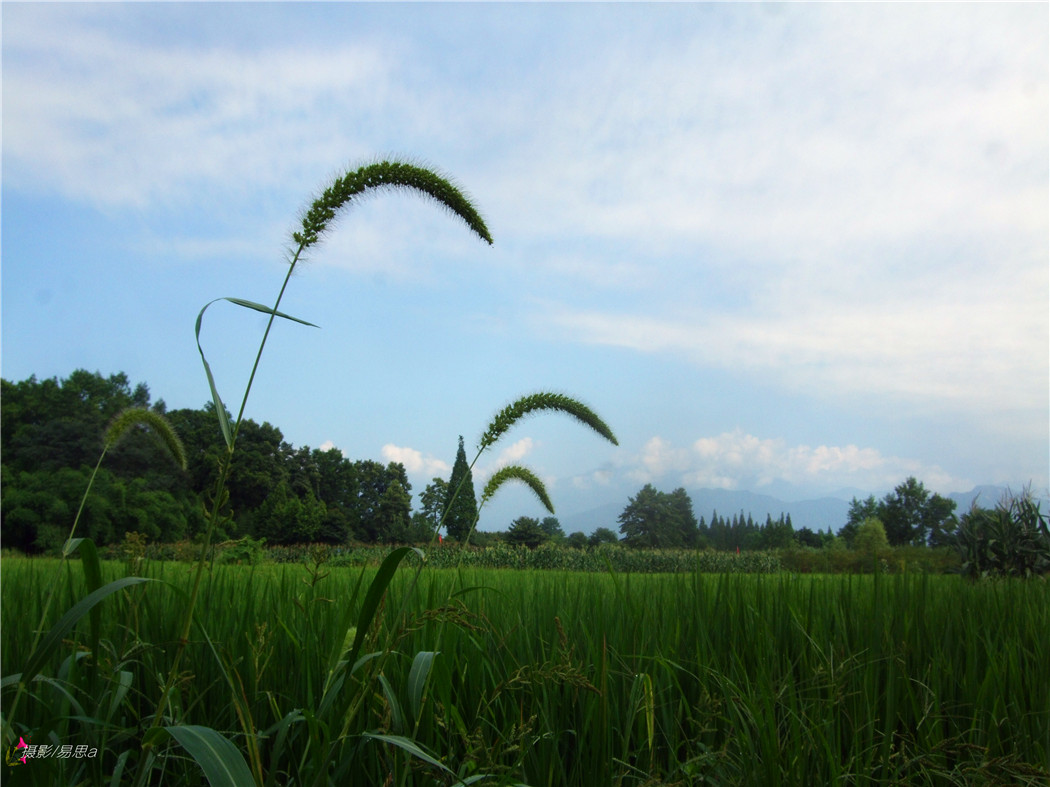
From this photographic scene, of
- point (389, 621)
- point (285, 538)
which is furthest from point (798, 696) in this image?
point (285, 538)

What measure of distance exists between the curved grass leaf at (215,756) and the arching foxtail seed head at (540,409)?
4.10 feet

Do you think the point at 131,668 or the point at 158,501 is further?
the point at 158,501

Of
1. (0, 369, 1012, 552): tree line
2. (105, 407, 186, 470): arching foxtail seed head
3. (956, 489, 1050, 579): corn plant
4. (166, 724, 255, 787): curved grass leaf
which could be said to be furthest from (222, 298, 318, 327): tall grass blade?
(0, 369, 1012, 552): tree line

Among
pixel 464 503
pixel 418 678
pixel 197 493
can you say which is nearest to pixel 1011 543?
pixel 464 503

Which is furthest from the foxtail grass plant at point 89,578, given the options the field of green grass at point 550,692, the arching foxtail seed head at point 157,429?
the field of green grass at point 550,692

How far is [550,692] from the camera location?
2.41 m

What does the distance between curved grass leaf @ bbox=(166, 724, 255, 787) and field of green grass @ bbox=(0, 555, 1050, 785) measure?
0.56 feet

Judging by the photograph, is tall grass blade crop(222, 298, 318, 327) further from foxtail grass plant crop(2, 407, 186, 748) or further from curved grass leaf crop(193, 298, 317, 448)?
foxtail grass plant crop(2, 407, 186, 748)

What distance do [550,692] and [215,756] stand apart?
55.0 inches

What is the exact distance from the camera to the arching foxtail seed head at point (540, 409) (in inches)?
94.7

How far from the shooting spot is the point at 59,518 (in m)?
29.8

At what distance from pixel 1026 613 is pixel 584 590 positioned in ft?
9.13

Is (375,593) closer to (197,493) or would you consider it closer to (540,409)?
(540,409)

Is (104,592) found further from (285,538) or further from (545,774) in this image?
(285,538)
